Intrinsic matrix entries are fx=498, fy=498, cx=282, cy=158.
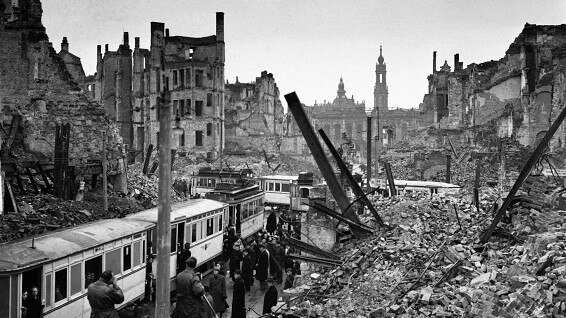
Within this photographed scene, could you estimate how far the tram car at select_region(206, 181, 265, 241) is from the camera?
20.3 metres

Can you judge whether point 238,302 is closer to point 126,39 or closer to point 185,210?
point 185,210

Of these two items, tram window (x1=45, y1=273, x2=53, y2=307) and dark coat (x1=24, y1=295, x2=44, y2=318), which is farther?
tram window (x1=45, y1=273, x2=53, y2=307)

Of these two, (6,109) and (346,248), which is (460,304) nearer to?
(346,248)

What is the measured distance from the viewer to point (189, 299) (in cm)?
902

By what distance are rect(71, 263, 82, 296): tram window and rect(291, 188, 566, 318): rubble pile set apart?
14.0 ft

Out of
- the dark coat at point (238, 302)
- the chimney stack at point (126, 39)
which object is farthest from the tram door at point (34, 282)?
the chimney stack at point (126, 39)

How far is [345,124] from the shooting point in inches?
4092

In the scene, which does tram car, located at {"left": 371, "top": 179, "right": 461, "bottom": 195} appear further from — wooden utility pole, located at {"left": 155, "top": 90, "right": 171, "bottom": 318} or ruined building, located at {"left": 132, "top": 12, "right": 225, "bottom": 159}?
ruined building, located at {"left": 132, "top": 12, "right": 225, "bottom": 159}

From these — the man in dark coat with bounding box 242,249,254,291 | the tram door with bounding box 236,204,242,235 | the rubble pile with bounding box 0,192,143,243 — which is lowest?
the man in dark coat with bounding box 242,249,254,291

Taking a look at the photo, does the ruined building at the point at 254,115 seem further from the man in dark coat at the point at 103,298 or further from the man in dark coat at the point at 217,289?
the man in dark coat at the point at 103,298

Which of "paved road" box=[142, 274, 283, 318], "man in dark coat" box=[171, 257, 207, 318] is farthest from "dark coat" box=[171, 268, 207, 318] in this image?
"paved road" box=[142, 274, 283, 318]

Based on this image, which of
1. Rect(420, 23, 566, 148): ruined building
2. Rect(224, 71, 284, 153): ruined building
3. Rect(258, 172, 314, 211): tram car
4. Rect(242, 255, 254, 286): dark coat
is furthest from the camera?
Rect(224, 71, 284, 153): ruined building

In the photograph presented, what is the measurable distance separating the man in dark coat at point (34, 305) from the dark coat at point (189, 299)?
2336 mm

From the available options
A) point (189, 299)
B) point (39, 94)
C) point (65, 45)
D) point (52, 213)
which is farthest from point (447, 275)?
point (65, 45)
